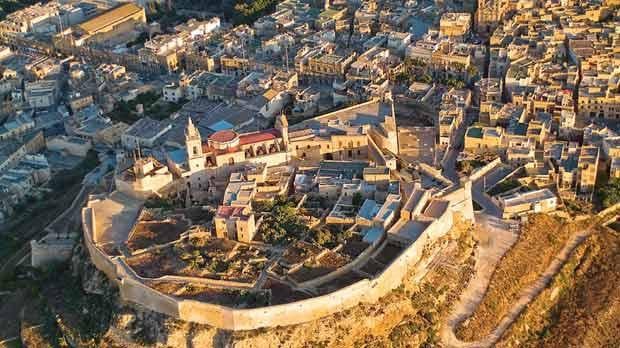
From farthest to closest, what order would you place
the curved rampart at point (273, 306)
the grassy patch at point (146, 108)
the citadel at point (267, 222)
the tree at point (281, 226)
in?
the grassy patch at point (146, 108), the tree at point (281, 226), the citadel at point (267, 222), the curved rampart at point (273, 306)

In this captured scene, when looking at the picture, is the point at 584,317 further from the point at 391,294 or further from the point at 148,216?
the point at 148,216

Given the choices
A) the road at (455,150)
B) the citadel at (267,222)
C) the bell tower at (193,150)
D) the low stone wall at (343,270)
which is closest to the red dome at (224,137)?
the citadel at (267,222)

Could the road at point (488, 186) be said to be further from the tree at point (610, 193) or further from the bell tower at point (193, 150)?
the bell tower at point (193, 150)

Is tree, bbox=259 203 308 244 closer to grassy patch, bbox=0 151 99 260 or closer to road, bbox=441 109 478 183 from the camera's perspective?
road, bbox=441 109 478 183

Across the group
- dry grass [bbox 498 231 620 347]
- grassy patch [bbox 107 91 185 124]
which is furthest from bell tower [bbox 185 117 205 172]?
dry grass [bbox 498 231 620 347]

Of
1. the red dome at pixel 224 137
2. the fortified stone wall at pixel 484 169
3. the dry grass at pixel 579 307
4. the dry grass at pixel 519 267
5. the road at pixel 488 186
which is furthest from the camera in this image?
the red dome at pixel 224 137

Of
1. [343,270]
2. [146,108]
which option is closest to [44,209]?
[146,108]
